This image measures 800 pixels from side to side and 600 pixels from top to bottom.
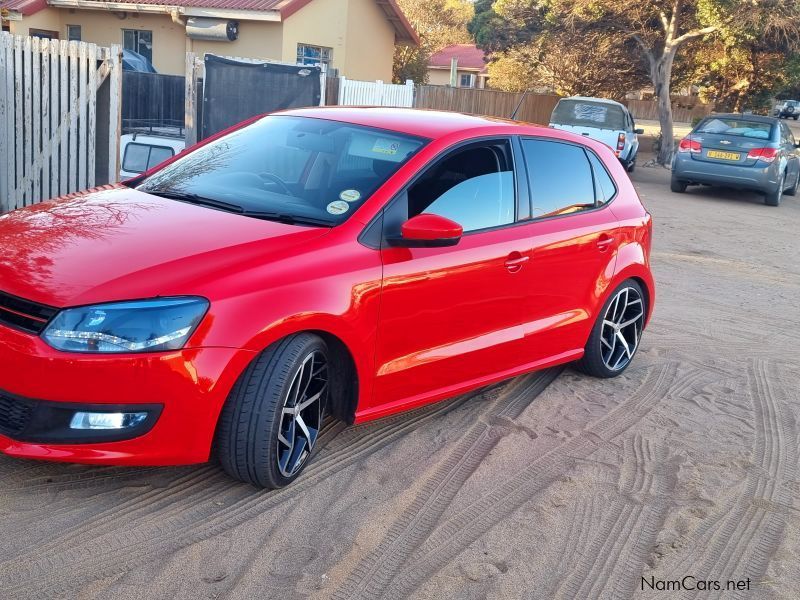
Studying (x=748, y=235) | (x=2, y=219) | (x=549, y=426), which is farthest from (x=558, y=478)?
(x=748, y=235)

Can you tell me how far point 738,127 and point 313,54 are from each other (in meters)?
11.6

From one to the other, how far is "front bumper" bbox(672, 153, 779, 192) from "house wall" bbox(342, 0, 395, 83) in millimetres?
10664

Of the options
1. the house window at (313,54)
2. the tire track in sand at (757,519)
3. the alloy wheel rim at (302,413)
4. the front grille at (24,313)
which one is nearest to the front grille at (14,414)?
the front grille at (24,313)

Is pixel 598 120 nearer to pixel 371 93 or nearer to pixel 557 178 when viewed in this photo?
pixel 371 93

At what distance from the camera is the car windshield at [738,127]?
17.5 metres

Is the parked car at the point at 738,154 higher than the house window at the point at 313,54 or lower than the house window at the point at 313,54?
lower

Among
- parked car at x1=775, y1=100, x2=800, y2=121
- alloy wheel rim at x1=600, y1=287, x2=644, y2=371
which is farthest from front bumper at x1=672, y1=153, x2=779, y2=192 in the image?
parked car at x1=775, y1=100, x2=800, y2=121

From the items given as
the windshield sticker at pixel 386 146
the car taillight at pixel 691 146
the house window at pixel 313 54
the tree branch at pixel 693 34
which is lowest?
the car taillight at pixel 691 146

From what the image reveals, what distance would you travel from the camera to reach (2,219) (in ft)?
14.7

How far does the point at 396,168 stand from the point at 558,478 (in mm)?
1714

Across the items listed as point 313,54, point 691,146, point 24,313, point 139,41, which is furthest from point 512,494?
Answer: point 139,41

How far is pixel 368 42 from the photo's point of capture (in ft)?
85.6

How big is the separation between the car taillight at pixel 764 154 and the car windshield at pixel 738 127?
32 centimetres

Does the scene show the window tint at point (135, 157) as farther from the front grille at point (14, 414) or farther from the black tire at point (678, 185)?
the black tire at point (678, 185)
